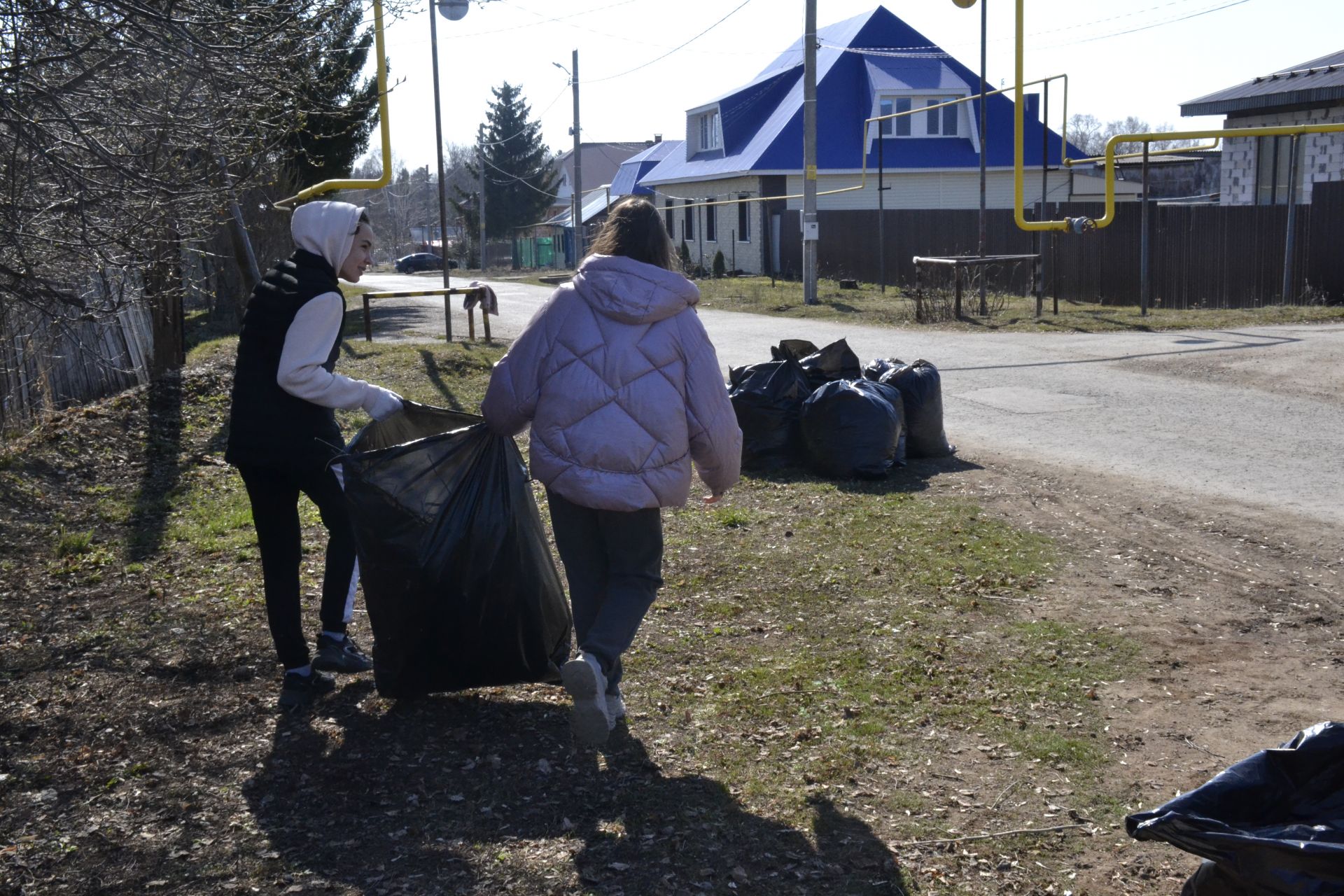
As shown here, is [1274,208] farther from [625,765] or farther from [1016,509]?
[625,765]

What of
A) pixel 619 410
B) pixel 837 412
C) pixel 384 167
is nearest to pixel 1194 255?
pixel 384 167

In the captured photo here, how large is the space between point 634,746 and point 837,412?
3968 millimetres

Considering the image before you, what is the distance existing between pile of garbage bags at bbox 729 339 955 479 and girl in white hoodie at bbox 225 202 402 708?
3.88 metres

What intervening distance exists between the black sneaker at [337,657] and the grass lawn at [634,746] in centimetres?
9

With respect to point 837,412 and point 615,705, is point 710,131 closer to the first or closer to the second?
point 837,412

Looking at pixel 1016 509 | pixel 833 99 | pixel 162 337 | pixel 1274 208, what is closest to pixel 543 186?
pixel 833 99

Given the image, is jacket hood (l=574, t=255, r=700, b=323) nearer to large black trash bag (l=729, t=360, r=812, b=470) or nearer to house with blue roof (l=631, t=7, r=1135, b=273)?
large black trash bag (l=729, t=360, r=812, b=470)

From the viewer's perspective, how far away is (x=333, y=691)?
4223mm

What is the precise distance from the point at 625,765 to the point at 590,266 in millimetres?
1480

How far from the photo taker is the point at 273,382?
3912 millimetres

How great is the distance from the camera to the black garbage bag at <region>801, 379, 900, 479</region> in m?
7.39

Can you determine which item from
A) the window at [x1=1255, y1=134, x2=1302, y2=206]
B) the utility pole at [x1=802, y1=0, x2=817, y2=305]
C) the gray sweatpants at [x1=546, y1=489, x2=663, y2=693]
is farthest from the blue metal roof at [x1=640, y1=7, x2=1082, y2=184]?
the gray sweatpants at [x1=546, y1=489, x2=663, y2=693]

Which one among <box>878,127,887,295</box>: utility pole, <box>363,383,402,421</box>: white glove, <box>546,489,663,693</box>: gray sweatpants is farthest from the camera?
<box>878,127,887,295</box>: utility pole

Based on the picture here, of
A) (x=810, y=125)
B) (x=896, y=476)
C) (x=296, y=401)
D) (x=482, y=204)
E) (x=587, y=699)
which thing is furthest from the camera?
(x=482, y=204)
